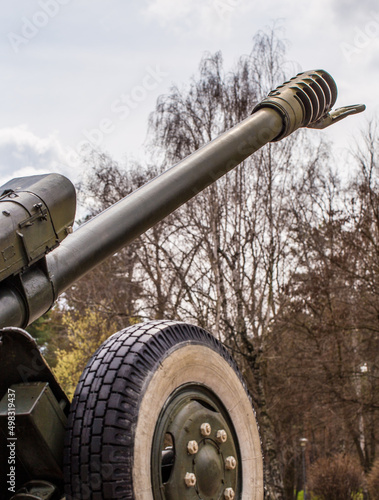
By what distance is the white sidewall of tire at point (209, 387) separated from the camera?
2018mm

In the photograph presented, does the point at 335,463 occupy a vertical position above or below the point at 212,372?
above

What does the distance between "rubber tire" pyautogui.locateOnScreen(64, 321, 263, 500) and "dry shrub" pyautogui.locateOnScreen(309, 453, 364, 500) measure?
15.1 meters

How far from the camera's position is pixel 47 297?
8.77 ft

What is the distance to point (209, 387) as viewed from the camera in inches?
98.0

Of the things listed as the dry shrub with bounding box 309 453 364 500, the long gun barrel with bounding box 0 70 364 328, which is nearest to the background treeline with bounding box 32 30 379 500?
the dry shrub with bounding box 309 453 364 500

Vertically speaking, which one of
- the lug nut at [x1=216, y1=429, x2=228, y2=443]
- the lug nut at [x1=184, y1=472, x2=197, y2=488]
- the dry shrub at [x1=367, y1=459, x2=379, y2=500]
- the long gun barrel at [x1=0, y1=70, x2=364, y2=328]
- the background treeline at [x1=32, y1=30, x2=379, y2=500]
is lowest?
the lug nut at [x1=184, y1=472, x2=197, y2=488]

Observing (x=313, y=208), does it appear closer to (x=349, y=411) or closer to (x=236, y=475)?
(x=349, y=411)

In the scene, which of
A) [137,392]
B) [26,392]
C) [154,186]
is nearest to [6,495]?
[26,392]

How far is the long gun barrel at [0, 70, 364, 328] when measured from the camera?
2.50 m

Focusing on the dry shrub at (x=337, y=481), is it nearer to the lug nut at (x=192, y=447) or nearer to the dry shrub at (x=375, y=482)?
the dry shrub at (x=375, y=482)

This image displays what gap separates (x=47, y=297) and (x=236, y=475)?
1.09 meters

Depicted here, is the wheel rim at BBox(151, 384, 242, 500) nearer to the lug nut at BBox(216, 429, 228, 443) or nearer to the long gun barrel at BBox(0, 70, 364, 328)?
the lug nut at BBox(216, 429, 228, 443)

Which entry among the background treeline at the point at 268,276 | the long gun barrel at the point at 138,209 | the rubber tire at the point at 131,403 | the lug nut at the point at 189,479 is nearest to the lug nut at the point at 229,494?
the rubber tire at the point at 131,403

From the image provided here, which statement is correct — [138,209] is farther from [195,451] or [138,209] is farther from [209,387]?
[195,451]
